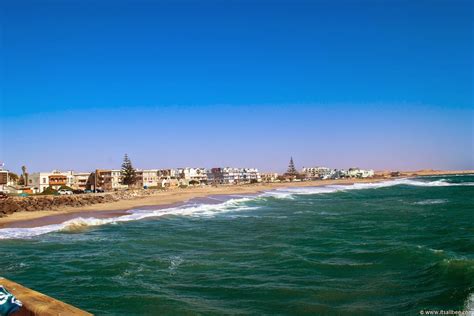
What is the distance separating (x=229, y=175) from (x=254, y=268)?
158 meters

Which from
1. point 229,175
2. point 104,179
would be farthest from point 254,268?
point 229,175

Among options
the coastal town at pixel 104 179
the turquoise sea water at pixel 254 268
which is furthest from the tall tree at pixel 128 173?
the turquoise sea water at pixel 254 268

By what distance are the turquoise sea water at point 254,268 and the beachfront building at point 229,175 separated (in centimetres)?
14275

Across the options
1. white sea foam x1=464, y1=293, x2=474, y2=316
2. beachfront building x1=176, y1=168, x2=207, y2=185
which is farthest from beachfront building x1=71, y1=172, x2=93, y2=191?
white sea foam x1=464, y1=293, x2=474, y2=316

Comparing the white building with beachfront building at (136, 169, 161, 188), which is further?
beachfront building at (136, 169, 161, 188)

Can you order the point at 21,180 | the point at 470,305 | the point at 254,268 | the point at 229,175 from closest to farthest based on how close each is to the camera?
the point at 470,305, the point at 254,268, the point at 21,180, the point at 229,175

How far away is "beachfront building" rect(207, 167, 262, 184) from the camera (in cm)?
16850

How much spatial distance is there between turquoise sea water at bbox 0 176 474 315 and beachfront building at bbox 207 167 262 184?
143m

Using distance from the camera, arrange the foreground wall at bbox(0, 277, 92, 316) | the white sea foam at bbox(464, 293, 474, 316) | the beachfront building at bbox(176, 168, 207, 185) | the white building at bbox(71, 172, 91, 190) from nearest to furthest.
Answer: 1. the foreground wall at bbox(0, 277, 92, 316)
2. the white sea foam at bbox(464, 293, 474, 316)
3. the white building at bbox(71, 172, 91, 190)
4. the beachfront building at bbox(176, 168, 207, 185)

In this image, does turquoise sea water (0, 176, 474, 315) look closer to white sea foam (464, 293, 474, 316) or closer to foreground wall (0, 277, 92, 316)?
white sea foam (464, 293, 474, 316)

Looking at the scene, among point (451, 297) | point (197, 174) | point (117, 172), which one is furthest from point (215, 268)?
point (197, 174)

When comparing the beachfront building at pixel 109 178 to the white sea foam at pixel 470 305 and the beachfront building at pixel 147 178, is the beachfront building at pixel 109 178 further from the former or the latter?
the white sea foam at pixel 470 305

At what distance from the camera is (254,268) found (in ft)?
43.8

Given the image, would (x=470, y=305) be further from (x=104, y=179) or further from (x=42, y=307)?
(x=104, y=179)
